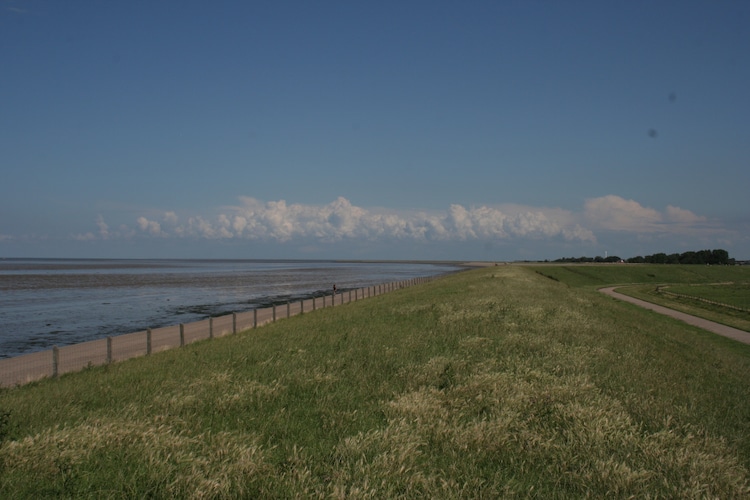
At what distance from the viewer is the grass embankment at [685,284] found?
44.9 meters

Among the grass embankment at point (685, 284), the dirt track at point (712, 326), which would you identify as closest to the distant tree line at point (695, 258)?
the grass embankment at point (685, 284)

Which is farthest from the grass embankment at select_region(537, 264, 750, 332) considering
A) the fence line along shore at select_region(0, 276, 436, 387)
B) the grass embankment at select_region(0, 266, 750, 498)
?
the fence line along shore at select_region(0, 276, 436, 387)

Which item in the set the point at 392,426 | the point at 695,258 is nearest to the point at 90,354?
the point at 392,426

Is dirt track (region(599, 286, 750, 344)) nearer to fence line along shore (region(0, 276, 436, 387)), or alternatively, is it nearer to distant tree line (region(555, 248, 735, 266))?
fence line along shore (region(0, 276, 436, 387))

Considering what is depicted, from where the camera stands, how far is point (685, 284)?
84938mm

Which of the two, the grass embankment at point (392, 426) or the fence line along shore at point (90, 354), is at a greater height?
the grass embankment at point (392, 426)

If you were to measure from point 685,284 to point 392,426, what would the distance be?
90.6m

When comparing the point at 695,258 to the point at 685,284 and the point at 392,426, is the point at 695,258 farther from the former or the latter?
the point at 392,426

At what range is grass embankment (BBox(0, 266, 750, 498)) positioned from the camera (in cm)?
707

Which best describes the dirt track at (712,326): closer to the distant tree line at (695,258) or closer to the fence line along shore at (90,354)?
the fence line along shore at (90,354)

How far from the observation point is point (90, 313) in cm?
4441

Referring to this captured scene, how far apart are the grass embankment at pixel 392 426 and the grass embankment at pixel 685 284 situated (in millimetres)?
30408

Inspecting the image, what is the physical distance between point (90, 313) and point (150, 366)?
3291 centimetres

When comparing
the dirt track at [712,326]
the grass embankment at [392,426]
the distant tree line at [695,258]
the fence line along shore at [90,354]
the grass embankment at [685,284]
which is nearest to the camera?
the grass embankment at [392,426]
